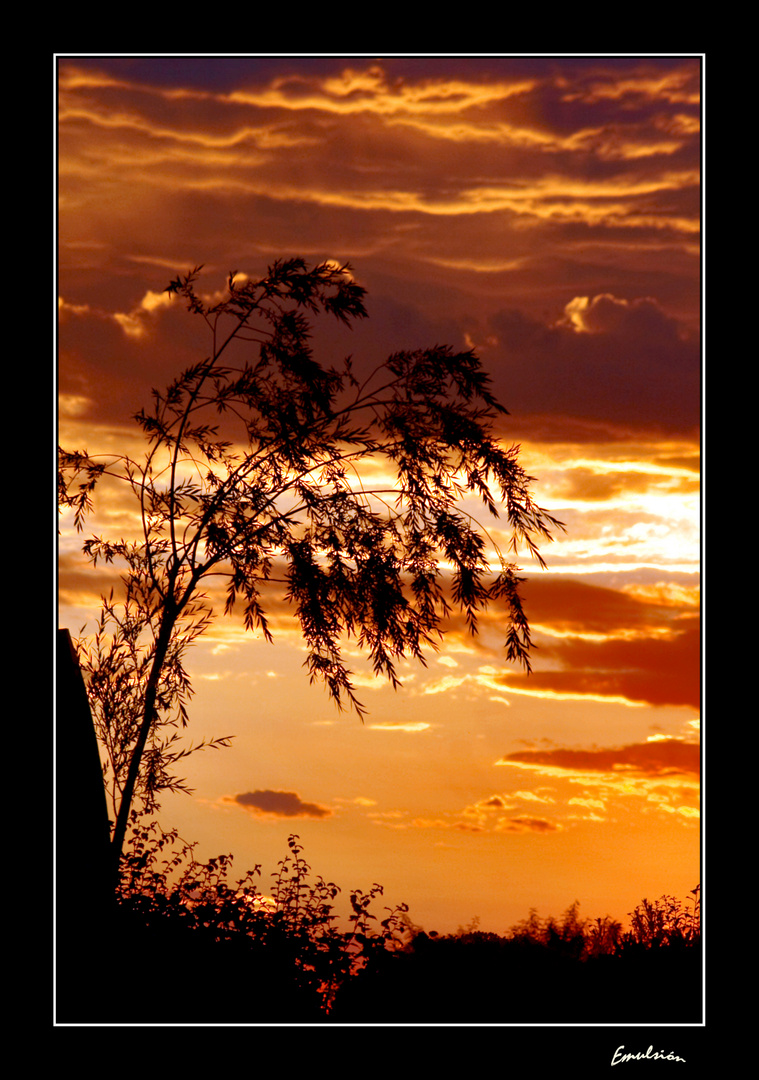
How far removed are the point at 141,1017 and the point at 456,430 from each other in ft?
14.0

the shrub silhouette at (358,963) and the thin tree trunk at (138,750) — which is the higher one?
the thin tree trunk at (138,750)
